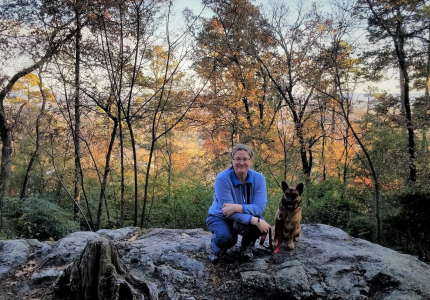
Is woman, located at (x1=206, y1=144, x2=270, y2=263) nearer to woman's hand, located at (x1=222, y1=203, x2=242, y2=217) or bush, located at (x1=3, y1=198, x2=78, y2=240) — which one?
woman's hand, located at (x1=222, y1=203, x2=242, y2=217)

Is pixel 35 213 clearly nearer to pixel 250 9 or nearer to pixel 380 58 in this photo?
pixel 250 9

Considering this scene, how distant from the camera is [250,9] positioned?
11.3 meters

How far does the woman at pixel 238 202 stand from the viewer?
9.44 ft

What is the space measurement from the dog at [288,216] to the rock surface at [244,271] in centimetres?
17

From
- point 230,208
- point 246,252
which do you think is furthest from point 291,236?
point 230,208

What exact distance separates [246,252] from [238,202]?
0.62 m

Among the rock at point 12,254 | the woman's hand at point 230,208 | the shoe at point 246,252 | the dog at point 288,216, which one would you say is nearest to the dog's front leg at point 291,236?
the dog at point 288,216

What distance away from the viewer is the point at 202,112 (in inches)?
394

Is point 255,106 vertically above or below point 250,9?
below

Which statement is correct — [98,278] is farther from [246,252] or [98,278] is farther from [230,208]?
[246,252]

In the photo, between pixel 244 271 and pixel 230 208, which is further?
pixel 244 271

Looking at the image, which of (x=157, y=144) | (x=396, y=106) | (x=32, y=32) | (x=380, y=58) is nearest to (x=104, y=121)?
(x=32, y=32)

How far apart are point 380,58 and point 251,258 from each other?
395 inches

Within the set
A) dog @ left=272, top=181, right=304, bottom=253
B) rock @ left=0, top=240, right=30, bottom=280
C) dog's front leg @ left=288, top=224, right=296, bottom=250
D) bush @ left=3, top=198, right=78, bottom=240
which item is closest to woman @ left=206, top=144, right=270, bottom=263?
dog @ left=272, top=181, right=304, bottom=253
